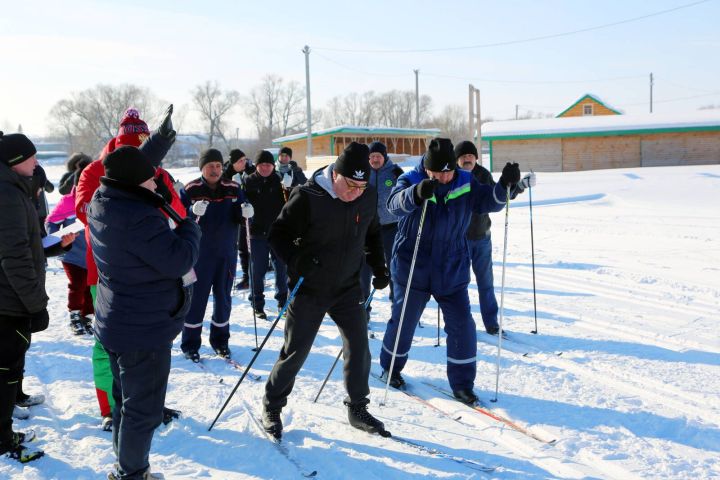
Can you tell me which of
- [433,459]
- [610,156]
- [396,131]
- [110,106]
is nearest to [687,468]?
[433,459]

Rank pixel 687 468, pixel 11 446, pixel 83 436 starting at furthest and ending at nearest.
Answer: pixel 83 436 < pixel 11 446 < pixel 687 468

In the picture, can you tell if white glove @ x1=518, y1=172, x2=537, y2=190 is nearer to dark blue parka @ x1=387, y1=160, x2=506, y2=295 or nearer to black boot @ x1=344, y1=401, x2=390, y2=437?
dark blue parka @ x1=387, y1=160, x2=506, y2=295

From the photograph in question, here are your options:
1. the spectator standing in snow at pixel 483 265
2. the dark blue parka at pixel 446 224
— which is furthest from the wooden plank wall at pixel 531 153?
the dark blue parka at pixel 446 224

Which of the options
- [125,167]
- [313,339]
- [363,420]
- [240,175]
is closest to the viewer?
[125,167]

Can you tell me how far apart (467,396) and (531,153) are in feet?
86.6

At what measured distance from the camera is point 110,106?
70.5 metres

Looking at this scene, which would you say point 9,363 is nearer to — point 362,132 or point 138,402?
point 138,402

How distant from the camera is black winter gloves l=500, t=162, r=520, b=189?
167 inches

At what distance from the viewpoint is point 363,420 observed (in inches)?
153

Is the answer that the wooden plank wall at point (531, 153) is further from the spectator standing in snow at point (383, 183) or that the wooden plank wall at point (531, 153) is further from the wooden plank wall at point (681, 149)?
the spectator standing in snow at point (383, 183)

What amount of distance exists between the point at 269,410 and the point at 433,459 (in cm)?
115

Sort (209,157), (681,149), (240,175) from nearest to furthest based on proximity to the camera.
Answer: (209,157) → (240,175) → (681,149)

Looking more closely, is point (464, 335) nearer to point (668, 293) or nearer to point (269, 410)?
point (269, 410)

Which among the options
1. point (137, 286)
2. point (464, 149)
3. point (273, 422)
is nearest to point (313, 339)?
point (273, 422)
